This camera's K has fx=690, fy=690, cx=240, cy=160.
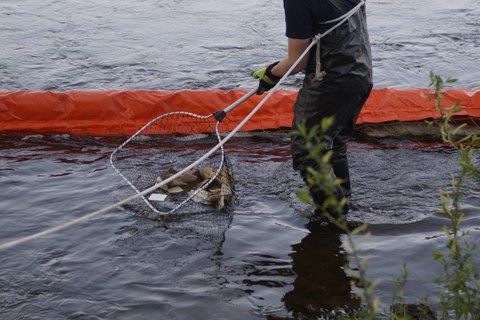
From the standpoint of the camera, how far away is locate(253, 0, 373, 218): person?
4.52 metres

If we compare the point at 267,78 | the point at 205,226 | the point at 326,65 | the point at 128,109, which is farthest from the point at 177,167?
the point at 326,65

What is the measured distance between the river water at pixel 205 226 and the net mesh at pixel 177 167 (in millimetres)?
139

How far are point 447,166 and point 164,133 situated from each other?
9.15ft

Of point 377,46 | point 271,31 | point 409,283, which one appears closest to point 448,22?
point 377,46

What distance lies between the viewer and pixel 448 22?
1202cm

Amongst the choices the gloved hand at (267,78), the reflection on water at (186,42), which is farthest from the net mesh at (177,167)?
the reflection on water at (186,42)

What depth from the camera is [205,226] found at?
529cm

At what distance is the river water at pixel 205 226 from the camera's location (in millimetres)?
4371

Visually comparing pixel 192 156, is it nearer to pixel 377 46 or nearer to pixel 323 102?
pixel 323 102

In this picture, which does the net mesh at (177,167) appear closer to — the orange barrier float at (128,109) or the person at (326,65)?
the orange barrier float at (128,109)

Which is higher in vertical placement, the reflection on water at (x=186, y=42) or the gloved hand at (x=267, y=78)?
the gloved hand at (x=267, y=78)

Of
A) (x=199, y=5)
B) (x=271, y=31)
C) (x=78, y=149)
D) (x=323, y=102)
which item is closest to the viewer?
(x=323, y=102)

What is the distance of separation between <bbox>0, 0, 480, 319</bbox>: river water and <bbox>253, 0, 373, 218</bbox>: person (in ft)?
2.07

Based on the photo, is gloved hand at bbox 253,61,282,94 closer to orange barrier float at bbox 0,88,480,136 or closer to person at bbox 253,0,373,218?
person at bbox 253,0,373,218
